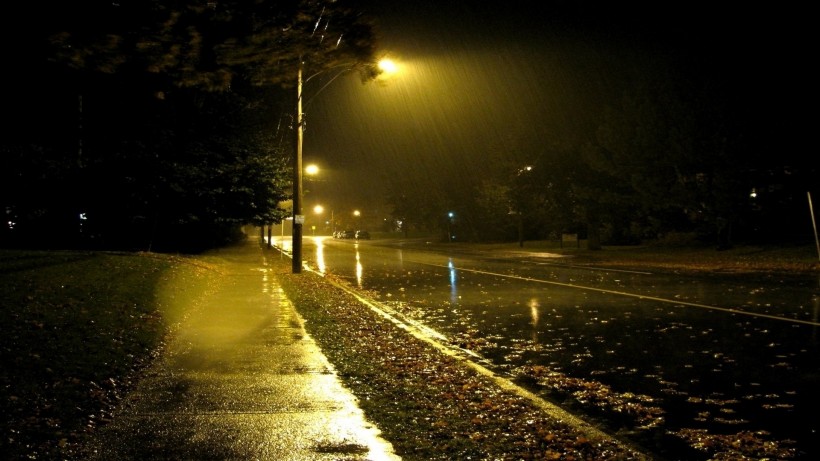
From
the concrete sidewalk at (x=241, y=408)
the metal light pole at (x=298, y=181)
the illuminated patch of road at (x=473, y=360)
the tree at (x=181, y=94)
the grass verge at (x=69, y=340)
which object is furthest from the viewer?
the metal light pole at (x=298, y=181)

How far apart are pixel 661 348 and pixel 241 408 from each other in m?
5.99

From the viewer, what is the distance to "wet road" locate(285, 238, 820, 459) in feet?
19.4

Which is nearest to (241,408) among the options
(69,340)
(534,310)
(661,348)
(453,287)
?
(69,340)

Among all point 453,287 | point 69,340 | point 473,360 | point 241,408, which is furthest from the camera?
point 453,287

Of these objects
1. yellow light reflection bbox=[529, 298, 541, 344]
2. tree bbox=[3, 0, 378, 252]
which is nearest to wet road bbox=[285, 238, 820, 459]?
yellow light reflection bbox=[529, 298, 541, 344]

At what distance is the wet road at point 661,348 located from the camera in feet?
19.4

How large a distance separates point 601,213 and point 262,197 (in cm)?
2371

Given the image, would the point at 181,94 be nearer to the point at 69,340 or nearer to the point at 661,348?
the point at 69,340

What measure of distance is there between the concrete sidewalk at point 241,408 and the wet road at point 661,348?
2.27 m

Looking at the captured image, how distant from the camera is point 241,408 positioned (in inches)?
247

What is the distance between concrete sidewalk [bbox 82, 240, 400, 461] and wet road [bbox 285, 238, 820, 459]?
2.27 metres

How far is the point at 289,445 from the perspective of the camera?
17.1ft

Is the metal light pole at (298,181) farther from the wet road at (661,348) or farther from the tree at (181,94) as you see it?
the wet road at (661,348)

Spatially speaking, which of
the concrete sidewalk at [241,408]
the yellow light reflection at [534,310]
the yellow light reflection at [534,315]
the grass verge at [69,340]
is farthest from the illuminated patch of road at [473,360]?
the grass verge at [69,340]
